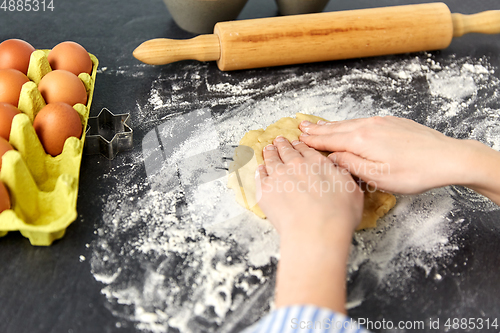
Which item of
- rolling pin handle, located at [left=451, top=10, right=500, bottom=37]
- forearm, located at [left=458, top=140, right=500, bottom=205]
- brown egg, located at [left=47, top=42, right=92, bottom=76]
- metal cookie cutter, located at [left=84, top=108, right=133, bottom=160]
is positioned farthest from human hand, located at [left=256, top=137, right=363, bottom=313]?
rolling pin handle, located at [left=451, top=10, right=500, bottom=37]

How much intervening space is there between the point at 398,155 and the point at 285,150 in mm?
286

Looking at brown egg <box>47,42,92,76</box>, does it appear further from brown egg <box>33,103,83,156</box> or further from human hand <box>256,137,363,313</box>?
human hand <box>256,137,363,313</box>

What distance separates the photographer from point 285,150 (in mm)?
1058

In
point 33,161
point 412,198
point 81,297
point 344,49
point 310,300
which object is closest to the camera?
point 310,300

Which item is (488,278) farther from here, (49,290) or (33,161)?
(33,161)

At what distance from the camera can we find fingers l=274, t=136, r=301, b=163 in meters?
1.02

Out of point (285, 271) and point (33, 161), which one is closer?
point (285, 271)

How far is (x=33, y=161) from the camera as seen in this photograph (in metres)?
0.97

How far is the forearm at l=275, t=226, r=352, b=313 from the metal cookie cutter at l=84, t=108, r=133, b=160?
58cm

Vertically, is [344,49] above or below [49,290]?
above

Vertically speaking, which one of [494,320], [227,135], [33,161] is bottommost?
[494,320]

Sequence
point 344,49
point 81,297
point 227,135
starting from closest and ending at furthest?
1. point 81,297
2. point 227,135
3. point 344,49

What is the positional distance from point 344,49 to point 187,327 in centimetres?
110

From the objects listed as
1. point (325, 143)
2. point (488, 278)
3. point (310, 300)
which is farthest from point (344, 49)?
point (310, 300)
